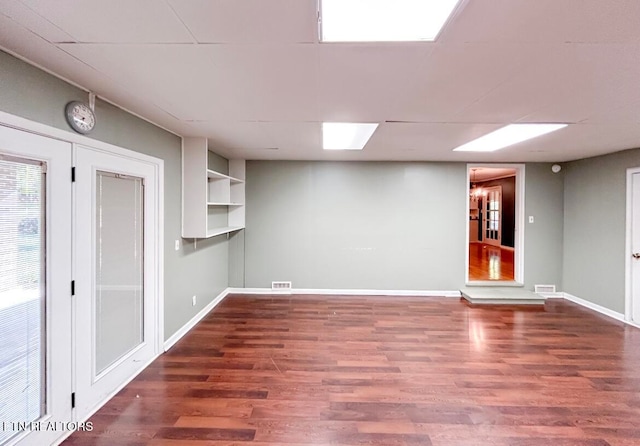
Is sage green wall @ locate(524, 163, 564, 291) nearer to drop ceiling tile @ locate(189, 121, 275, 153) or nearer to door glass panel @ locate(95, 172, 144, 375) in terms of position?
drop ceiling tile @ locate(189, 121, 275, 153)

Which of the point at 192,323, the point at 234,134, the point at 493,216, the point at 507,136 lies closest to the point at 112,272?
the point at 192,323

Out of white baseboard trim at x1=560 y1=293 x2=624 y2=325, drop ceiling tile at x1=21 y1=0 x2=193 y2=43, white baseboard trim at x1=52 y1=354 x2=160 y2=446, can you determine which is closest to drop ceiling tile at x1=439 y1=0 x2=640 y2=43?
drop ceiling tile at x1=21 y1=0 x2=193 y2=43

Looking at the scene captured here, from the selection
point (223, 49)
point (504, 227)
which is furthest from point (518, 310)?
point (504, 227)

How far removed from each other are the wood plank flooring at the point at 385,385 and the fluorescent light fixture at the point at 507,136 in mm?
2416

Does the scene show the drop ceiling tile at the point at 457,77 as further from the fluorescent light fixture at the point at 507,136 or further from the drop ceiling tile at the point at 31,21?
the drop ceiling tile at the point at 31,21

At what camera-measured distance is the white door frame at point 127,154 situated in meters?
1.82

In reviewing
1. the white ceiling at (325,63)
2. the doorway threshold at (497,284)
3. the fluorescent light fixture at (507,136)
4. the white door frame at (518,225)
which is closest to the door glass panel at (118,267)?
the white ceiling at (325,63)

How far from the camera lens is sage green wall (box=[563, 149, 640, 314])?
15.1 ft

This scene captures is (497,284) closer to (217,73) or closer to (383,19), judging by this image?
(383,19)

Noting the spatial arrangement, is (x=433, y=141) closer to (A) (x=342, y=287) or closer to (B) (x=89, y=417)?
(A) (x=342, y=287)

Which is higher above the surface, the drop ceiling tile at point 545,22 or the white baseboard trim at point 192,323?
the drop ceiling tile at point 545,22

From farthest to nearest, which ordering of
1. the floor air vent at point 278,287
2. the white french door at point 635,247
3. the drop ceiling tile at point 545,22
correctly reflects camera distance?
the floor air vent at point 278,287 < the white french door at point 635,247 < the drop ceiling tile at point 545,22

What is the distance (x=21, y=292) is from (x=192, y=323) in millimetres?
2503

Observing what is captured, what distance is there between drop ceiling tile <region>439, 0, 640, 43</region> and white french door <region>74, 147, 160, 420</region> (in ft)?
8.36
